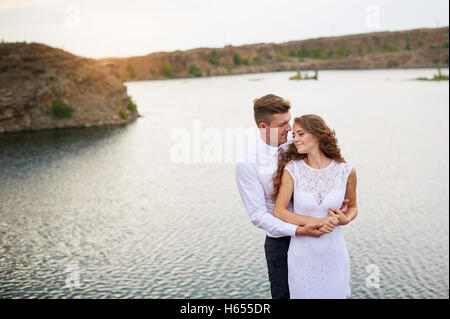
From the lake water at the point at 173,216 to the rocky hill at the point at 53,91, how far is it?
9.18ft

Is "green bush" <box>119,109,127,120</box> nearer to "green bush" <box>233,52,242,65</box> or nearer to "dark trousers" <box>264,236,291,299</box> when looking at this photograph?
"dark trousers" <box>264,236,291,299</box>

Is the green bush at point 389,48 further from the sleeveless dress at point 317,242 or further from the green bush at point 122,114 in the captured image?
the sleeveless dress at point 317,242

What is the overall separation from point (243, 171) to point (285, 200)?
0.37 metres

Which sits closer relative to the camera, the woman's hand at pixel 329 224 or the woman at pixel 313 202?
the woman's hand at pixel 329 224

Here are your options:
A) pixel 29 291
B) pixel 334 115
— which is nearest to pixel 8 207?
pixel 29 291

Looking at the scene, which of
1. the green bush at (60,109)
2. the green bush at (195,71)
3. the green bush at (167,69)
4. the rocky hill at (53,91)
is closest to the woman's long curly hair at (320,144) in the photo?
the rocky hill at (53,91)

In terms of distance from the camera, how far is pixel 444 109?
6312 centimetres

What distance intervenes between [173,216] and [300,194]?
2207cm

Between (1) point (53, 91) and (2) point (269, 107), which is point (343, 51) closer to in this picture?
(1) point (53, 91)

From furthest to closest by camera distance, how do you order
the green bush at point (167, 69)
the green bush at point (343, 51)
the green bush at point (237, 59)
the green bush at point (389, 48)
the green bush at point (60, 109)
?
1. the green bush at point (343, 51)
2. the green bush at point (389, 48)
3. the green bush at point (237, 59)
4. the green bush at point (167, 69)
5. the green bush at point (60, 109)

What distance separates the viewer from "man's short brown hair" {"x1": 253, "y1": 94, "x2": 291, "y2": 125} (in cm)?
377

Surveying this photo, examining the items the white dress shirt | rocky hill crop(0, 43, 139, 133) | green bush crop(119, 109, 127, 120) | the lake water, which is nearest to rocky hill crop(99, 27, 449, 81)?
rocky hill crop(0, 43, 139, 133)

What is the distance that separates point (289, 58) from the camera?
15338 centimetres

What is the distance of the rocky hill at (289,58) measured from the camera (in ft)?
472
